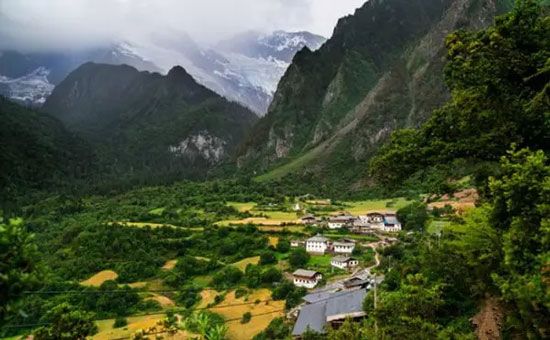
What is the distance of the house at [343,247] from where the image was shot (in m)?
54.5

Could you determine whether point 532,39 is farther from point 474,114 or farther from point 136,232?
point 136,232

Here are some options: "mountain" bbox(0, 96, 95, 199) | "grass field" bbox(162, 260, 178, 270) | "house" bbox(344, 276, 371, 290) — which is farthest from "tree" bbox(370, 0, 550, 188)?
"mountain" bbox(0, 96, 95, 199)

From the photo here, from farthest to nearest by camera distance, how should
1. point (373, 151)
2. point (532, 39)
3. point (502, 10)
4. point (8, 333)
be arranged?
1. point (373, 151)
2. point (502, 10)
3. point (8, 333)
4. point (532, 39)

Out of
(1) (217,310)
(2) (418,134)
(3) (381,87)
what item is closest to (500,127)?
(2) (418,134)

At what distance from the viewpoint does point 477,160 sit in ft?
41.3

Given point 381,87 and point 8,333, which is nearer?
point 8,333

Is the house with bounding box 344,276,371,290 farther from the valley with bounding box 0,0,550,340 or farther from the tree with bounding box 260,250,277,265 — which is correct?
the tree with bounding box 260,250,277,265

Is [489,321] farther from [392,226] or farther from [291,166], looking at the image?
[291,166]

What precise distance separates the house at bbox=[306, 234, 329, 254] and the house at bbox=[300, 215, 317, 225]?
12.6 metres

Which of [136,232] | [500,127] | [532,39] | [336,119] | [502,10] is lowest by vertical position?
[136,232]

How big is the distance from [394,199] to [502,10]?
2989 inches

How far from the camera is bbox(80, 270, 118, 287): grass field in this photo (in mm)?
47250

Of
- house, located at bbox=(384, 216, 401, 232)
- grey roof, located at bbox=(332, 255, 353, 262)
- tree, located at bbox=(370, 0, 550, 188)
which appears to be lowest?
grey roof, located at bbox=(332, 255, 353, 262)

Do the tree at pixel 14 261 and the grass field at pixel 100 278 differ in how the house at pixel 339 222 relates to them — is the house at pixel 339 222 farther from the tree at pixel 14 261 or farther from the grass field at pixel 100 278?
the tree at pixel 14 261
